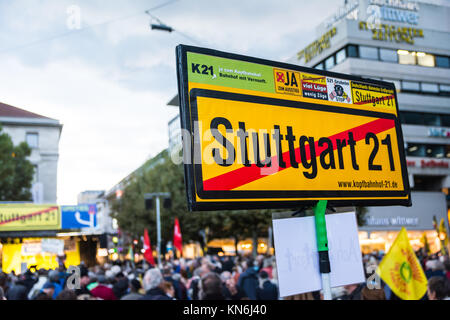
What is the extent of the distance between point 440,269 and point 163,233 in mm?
31839

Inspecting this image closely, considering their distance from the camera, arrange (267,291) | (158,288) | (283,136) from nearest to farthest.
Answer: (283,136) < (158,288) < (267,291)

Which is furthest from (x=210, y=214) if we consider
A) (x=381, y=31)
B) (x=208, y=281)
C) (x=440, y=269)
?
(x=208, y=281)

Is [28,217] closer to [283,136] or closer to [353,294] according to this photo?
[353,294]

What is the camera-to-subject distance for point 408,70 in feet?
125

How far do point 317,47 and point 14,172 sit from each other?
25.9 m

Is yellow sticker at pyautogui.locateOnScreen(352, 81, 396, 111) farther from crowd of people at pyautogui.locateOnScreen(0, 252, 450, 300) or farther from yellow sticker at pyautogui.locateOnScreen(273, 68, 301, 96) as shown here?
crowd of people at pyautogui.locateOnScreen(0, 252, 450, 300)

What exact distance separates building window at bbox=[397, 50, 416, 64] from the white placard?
126 feet

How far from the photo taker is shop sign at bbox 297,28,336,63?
3831 cm

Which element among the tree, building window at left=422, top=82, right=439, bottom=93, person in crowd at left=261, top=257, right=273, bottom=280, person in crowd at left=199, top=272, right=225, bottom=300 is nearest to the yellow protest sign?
person in crowd at left=199, top=272, right=225, bottom=300

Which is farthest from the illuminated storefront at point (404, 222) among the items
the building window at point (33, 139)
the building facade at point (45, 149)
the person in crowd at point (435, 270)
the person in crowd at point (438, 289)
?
the person in crowd at point (438, 289)

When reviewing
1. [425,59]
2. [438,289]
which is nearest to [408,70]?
[425,59]

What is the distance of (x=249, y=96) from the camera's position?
2.72 metres

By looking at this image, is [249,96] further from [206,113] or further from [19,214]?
[19,214]

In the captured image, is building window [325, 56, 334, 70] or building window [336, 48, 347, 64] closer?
building window [336, 48, 347, 64]
